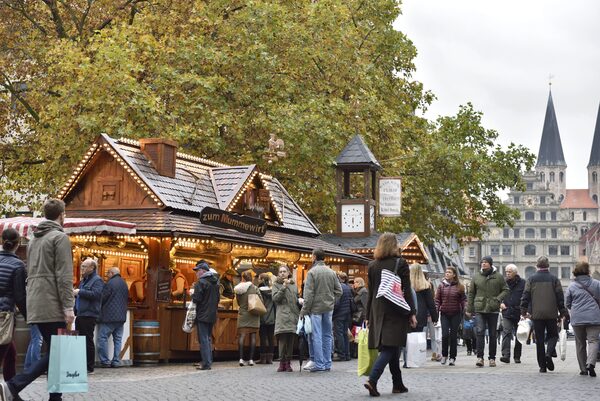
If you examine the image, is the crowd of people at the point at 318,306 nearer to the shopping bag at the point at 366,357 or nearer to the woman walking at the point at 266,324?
the woman walking at the point at 266,324

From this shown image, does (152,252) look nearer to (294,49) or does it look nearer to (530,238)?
(294,49)

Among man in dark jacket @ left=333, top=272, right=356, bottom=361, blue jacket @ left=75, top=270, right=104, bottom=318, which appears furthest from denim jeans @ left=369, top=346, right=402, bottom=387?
man in dark jacket @ left=333, top=272, right=356, bottom=361

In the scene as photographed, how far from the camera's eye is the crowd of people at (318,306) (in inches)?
430

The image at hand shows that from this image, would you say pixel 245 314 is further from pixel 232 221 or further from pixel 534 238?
pixel 534 238

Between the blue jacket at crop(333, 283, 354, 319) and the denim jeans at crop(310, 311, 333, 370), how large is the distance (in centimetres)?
319

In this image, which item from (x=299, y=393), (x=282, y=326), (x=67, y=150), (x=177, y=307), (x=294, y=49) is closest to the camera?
(x=299, y=393)

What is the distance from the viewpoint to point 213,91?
106 feet

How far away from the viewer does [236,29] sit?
34281 millimetres

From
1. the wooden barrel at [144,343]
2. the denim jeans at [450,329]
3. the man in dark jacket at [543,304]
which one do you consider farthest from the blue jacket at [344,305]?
the man in dark jacket at [543,304]

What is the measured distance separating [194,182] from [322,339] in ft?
25.8

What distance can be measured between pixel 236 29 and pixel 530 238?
4840 inches

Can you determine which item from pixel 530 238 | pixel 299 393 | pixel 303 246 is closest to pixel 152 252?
pixel 303 246

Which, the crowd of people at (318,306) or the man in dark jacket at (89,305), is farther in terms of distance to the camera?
the man in dark jacket at (89,305)

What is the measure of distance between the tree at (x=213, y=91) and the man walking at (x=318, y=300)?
518 inches
